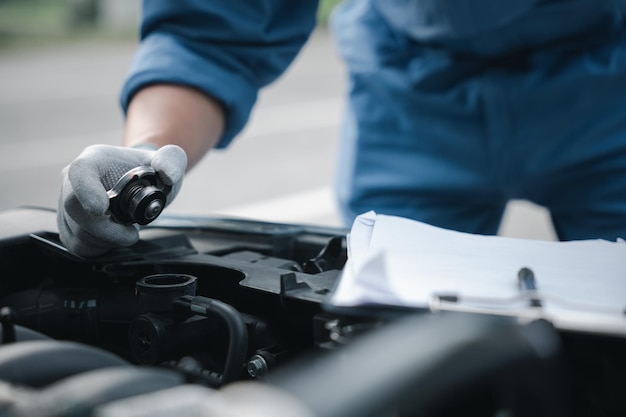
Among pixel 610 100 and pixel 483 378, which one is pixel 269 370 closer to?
pixel 483 378

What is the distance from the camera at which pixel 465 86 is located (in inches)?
48.9

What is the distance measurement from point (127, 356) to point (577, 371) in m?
0.39

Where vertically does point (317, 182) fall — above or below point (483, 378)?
above

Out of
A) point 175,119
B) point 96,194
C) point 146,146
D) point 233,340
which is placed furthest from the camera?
point 175,119

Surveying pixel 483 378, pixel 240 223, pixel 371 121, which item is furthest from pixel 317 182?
pixel 483 378

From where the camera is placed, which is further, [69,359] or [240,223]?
[240,223]

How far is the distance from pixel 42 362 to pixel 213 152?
4.00 m

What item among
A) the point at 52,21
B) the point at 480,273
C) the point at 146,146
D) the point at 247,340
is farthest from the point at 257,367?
the point at 52,21

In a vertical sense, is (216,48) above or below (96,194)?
above

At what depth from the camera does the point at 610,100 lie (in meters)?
1.20

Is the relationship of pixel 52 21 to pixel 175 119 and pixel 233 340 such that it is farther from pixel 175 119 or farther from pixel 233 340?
pixel 233 340

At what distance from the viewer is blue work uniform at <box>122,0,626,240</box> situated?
1.15m

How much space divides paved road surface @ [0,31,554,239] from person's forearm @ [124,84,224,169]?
1.26 m

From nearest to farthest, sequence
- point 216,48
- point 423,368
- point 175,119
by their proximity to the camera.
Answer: point 423,368
point 175,119
point 216,48
